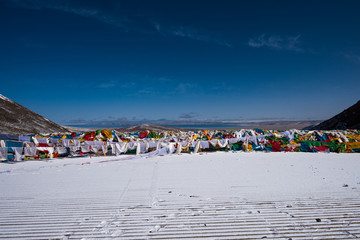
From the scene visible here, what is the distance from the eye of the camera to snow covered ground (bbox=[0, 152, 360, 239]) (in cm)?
294

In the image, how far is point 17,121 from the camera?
2652cm

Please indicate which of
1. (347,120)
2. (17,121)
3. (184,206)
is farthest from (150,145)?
(347,120)

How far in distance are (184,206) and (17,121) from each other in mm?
33796

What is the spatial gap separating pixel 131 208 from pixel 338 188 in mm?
5481

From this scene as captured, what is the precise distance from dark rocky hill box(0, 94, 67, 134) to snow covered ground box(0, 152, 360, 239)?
24277 mm

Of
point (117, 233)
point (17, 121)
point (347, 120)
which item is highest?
point (17, 121)

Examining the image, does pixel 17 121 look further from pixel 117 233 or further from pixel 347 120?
pixel 347 120

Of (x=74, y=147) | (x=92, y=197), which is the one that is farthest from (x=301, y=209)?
(x=74, y=147)

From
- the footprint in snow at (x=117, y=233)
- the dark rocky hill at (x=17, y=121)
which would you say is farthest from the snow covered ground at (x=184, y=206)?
the dark rocky hill at (x=17, y=121)

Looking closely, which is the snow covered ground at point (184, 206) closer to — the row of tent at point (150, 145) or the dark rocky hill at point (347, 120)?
the row of tent at point (150, 145)

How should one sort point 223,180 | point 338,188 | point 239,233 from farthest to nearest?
point 223,180 → point 338,188 → point 239,233

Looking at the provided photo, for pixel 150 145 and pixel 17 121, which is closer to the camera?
pixel 150 145

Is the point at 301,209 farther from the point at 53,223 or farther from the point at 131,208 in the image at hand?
the point at 53,223

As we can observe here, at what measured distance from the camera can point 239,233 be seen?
2.87 meters
